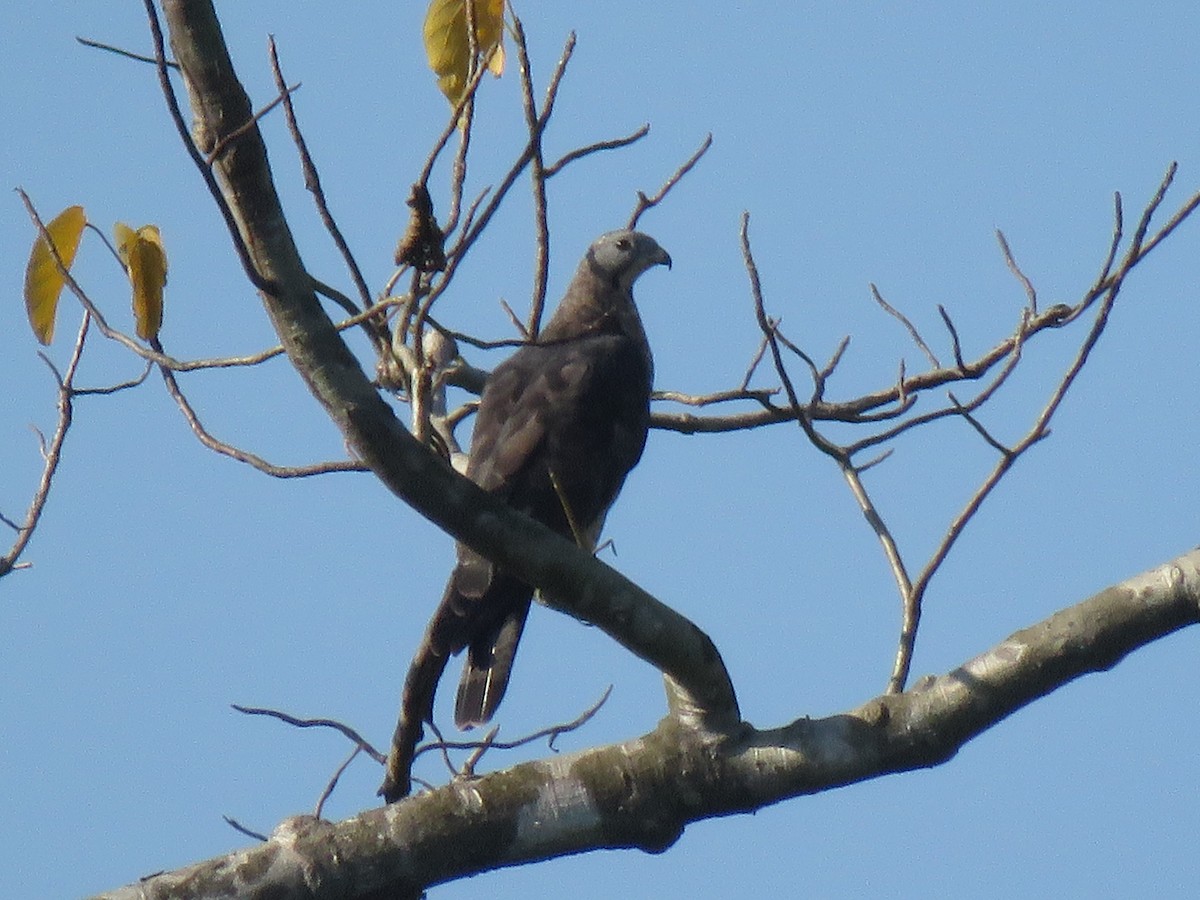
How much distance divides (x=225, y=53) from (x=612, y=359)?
2439 mm

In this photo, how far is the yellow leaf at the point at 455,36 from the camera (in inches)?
113

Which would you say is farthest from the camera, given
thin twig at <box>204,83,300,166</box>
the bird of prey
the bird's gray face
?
the bird's gray face

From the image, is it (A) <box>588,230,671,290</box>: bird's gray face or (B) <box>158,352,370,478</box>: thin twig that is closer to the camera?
(B) <box>158,352,370,478</box>: thin twig

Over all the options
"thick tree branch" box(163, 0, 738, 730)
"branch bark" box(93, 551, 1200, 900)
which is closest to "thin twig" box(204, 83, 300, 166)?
"thick tree branch" box(163, 0, 738, 730)

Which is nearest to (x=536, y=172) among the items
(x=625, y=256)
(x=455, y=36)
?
(x=455, y=36)

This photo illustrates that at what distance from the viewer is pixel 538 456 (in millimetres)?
4359

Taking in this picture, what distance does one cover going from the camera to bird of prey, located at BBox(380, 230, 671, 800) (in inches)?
141

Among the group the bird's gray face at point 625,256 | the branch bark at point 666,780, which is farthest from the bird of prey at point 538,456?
the branch bark at point 666,780

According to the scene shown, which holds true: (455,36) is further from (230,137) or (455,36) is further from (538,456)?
(538,456)

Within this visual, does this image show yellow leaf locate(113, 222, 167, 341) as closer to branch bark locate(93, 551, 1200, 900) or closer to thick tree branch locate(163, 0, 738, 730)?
thick tree branch locate(163, 0, 738, 730)

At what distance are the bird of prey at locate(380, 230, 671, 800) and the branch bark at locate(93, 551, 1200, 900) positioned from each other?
1.68ft

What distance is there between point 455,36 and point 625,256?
117 inches

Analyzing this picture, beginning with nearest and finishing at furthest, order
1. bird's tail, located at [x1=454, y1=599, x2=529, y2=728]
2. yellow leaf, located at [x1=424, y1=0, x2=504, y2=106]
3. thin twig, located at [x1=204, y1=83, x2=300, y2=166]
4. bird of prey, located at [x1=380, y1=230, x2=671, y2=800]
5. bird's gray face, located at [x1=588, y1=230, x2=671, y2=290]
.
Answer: thin twig, located at [x1=204, y1=83, x2=300, y2=166]
yellow leaf, located at [x1=424, y1=0, x2=504, y2=106]
bird of prey, located at [x1=380, y1=230, x2=671, y2=800]
bird's tail, located at [x1=454, y1=599, x2=529, y2=728]
bird's gray face, located at [x1=588, y1=230, x2=671, y2=290]

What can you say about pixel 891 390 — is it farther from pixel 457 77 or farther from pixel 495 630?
pixel 457 77
